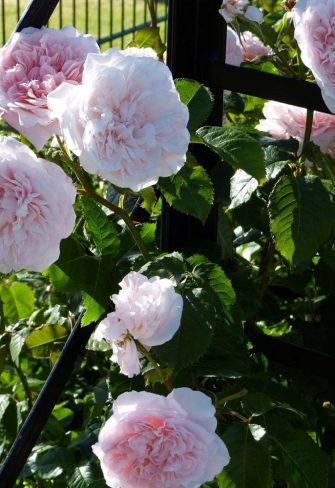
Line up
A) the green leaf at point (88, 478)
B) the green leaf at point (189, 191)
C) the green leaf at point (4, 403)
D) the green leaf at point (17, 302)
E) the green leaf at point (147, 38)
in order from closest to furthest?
the green leaf at point (189, 191), the green leaf at point (88, 478), the green leaf at point (147, 38), the green leaf at point (4, 403), the green leaf at point (17, 302)

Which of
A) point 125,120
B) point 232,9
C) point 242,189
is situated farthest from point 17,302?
point 125,120

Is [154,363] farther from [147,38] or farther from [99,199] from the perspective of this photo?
[147,38]

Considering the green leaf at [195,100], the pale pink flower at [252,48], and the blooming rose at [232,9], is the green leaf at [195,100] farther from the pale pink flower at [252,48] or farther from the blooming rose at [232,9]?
the pale pink flower at [252,48]

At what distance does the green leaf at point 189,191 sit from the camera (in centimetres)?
126

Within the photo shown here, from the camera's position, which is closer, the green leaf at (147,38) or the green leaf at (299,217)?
the green leaf at (299,217)

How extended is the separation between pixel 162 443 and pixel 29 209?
0.31 metres

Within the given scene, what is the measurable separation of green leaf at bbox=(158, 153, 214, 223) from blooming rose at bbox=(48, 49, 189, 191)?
0.21m

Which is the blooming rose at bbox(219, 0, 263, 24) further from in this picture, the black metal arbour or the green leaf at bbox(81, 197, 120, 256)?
the green leaf at bbox(81, 197, 120, 256)

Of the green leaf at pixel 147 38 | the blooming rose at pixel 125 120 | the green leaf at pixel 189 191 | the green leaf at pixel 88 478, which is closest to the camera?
the blooming rose at pixel 125 120

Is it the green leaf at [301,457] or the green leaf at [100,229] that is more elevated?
the green leaf at [100,229]

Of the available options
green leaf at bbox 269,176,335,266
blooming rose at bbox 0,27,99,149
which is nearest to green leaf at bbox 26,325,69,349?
green leaf at bbox 269,176,335,266

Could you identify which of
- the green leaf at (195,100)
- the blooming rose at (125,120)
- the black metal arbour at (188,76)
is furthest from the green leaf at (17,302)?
the blooming rose at (125,120)

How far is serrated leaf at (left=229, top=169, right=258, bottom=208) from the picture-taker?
1389 mm

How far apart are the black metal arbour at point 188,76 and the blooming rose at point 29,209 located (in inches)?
12.6
